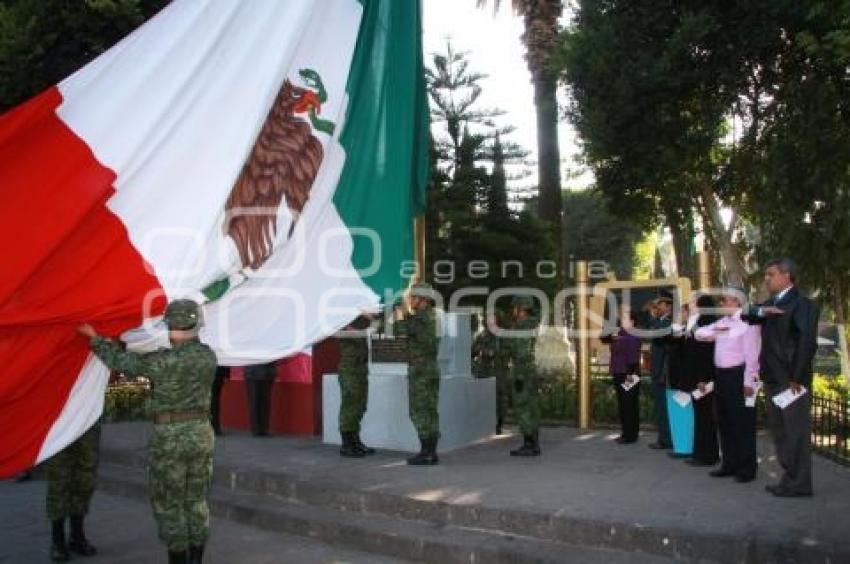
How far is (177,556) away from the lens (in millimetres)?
5094

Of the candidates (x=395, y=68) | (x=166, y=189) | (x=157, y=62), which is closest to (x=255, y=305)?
(x=166, y=189)

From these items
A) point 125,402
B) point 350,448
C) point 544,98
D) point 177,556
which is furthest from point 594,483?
point 544,98

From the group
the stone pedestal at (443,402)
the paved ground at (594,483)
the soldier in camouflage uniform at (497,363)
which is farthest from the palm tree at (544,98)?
the paved ground at (594,483)

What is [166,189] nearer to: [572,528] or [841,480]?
[572,528]

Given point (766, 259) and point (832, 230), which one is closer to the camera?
point (832, 230)

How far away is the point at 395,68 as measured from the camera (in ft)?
18.7

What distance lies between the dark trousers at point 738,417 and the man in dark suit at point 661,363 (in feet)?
5.22

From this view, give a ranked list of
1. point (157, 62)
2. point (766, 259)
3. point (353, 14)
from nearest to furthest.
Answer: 1. point (157, 62)
2. point (353, 14)
3. point (766, 259)

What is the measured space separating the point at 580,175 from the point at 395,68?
443 inches

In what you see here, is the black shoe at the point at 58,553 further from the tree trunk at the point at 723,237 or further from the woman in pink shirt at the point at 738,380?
the tree trunk at the point at 723,237

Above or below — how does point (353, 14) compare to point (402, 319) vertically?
above

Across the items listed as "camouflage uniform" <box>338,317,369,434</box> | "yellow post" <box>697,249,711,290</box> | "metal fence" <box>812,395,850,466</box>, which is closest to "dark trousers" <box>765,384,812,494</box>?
"metal fence" <box>812,395,850,466</box>

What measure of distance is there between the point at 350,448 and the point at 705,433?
3611mm

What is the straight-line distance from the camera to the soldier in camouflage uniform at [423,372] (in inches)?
324
